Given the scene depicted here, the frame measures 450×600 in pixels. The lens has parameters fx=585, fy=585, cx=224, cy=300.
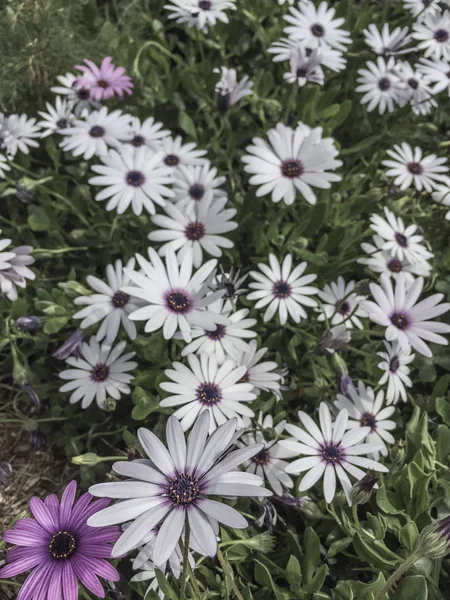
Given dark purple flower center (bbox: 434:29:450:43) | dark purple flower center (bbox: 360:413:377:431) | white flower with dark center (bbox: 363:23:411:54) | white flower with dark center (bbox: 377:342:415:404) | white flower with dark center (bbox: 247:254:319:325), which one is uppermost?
dark purple flower center (bbox: 434:29:450:43)

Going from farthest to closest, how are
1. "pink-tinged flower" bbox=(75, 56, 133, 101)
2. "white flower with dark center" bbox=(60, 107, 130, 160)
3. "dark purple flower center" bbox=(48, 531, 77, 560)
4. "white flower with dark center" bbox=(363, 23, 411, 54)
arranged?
1. "white flower with dark center" bbox=(363, 23, 411, 54)
2. "pink-tinged flower" bbox=(75, 56, 133, 101)
3. "white flower with dark center" bbox=(60, 107, 130, 160)
4. "dark purple flower center" bbox=(48, 531, 77, 560)

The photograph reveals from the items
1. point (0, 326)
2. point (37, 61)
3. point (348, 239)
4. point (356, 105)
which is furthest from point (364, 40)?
point (0, 326)

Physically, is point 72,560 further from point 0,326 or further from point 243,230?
point 243,230

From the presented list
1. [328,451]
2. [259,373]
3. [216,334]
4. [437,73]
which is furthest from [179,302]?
[437,73]

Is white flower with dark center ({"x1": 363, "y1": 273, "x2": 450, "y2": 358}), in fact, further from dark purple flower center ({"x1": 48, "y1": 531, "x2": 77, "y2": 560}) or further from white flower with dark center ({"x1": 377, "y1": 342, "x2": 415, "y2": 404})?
dark purple flower center ({"x1": 48, "y1": 531, "x2": 77, "y2": 560})

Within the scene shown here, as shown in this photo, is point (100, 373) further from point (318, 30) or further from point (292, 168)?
point (318, 30)

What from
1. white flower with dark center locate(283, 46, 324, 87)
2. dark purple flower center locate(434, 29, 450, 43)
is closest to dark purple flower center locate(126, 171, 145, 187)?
white flower with dark center locate(283, 46, 324, 87)
